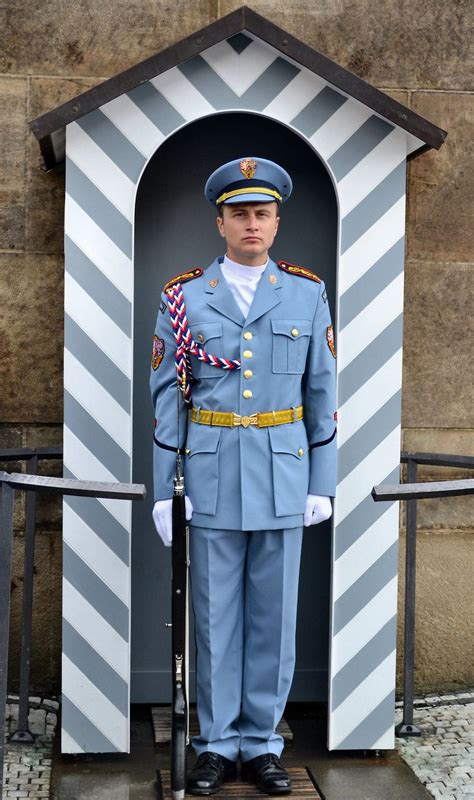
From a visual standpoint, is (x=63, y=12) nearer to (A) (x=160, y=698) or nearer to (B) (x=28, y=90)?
(B) (x=28, y=90)

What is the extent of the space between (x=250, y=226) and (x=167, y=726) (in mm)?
1853

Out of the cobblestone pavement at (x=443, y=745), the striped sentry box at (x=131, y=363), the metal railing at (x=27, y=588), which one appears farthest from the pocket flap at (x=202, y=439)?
the cobblestone pavement at (x=443, y=745)

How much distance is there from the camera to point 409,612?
440 centimetres

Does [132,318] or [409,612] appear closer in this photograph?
[132,318]

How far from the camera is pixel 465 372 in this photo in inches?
192

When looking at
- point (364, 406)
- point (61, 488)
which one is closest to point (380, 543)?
point (364, 406)

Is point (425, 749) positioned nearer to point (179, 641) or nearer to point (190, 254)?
point (179, 641)

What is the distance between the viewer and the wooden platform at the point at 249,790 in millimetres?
3803

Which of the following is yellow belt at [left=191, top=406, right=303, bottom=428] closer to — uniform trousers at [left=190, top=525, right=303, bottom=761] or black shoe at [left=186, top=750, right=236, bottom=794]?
uniform trousers at [left=190, top=525, right=303, bottom=761]

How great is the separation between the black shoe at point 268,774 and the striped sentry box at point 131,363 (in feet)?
1.17

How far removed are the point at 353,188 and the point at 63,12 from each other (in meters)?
1.42

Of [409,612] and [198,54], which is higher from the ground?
[198,54]

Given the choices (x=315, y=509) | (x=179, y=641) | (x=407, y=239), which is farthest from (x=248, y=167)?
(x=179, y=641)

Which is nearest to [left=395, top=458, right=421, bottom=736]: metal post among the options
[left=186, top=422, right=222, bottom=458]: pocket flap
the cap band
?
[left=186, top=422, right=222, bottom=458]: pocket flap
